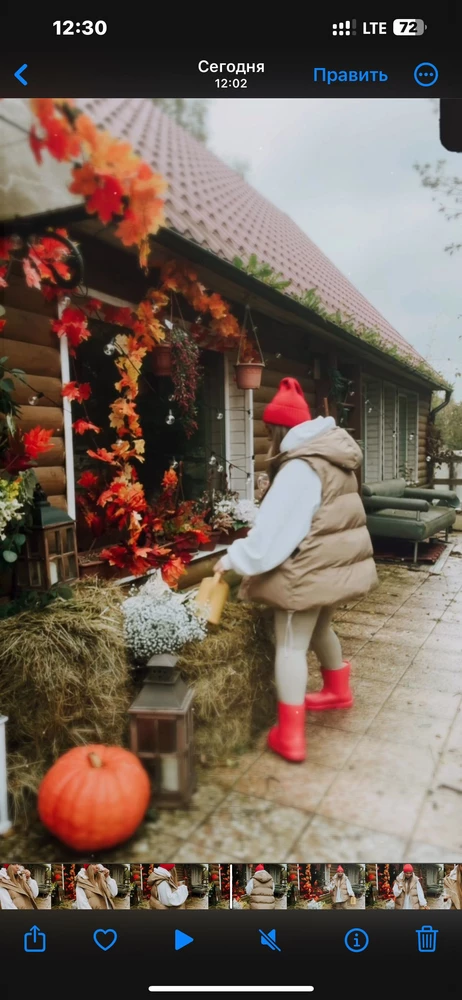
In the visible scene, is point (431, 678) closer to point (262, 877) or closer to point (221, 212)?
point (262, 877)

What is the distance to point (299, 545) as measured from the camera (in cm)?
161

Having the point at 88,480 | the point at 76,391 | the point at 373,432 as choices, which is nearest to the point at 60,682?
the point at 88,480

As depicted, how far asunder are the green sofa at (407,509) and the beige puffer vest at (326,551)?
306 mm

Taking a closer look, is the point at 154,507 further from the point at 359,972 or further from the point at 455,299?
the point at 359,972

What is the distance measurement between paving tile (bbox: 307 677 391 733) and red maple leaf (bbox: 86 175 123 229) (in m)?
1.57

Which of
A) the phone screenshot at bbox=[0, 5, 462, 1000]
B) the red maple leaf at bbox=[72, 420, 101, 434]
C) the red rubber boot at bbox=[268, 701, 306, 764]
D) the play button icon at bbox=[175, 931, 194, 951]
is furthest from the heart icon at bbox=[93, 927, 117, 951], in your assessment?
the red maple leaf at bbox=[72, 420, 101, 434]

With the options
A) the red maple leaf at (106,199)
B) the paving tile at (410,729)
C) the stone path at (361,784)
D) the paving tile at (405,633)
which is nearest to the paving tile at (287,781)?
the stone path at (361,784)

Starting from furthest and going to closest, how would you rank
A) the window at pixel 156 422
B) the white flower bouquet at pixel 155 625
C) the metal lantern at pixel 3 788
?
the window at pixel 156 422, the white flower bouquet at pixel 155 625, the metal lantern at pixel 3 788

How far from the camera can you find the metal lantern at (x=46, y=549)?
5.22 feet

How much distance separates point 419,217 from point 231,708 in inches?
57.7

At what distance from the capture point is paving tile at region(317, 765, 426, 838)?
53.5 inches

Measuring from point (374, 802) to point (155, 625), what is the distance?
74cm

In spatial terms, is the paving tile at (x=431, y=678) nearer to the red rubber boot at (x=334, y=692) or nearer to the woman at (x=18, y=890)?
the red rubber boot at (x=334, y=692)
